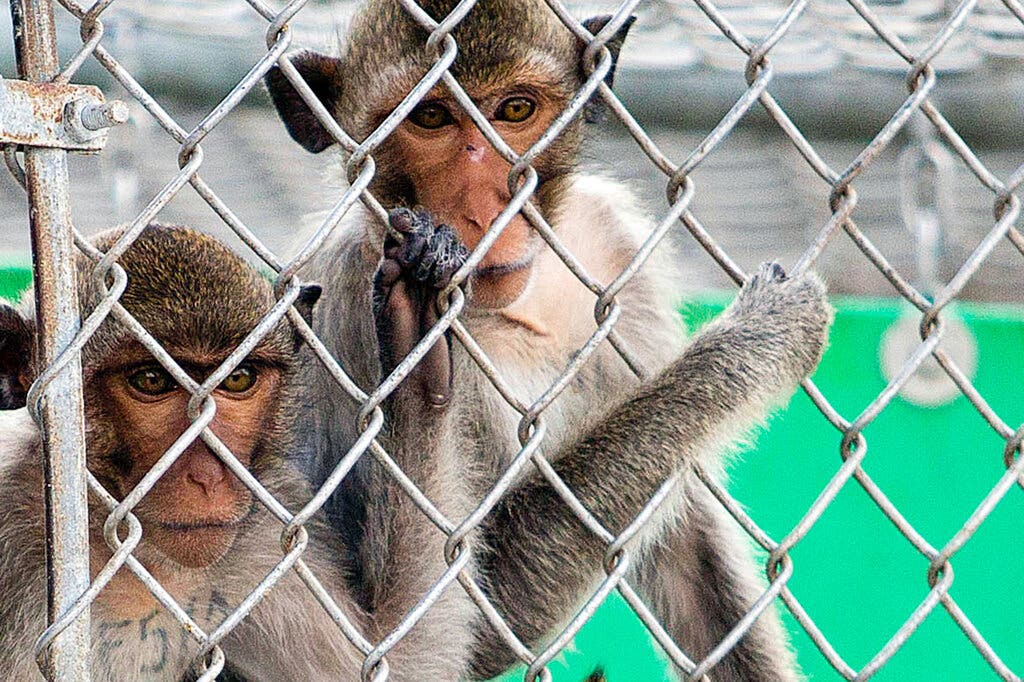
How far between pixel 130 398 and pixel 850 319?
397 centimetres

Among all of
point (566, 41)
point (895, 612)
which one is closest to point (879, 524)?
point (895, 612)

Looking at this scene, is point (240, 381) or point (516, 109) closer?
point (240, 381)

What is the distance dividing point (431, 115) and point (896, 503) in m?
3.52

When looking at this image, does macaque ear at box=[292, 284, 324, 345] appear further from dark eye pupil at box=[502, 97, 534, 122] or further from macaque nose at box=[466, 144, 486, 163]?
dark eye pupil at box=[502, 97, 534, 122]

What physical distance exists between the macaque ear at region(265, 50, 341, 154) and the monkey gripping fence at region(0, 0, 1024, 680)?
1.19m

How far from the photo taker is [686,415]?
3.07 m

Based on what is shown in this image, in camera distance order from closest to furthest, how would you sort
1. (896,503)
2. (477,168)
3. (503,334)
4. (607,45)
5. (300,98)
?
(477,168), (607,45), (300,98), (503,334), (896,503)

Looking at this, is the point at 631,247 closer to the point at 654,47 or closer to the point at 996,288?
the point at 654,47

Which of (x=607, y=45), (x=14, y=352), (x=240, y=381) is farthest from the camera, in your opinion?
(x=607, y=45)

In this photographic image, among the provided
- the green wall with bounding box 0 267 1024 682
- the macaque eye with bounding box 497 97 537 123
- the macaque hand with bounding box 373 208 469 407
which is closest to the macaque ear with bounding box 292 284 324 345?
the macaque hand with bounding box 373 208 469 407

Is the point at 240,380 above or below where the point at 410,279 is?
below

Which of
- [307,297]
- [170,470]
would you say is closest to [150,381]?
[170,470]

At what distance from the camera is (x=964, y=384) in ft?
8.13

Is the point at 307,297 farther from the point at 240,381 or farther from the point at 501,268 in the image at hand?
the point at 501,268
